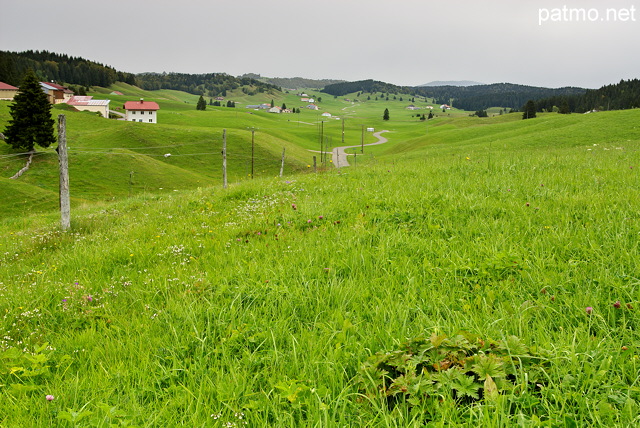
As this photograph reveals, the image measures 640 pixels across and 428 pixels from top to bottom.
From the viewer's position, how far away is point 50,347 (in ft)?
11.5

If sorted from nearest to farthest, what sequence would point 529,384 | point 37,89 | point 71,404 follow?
1. point 529,384
2. point 71,404
3. point 37,89

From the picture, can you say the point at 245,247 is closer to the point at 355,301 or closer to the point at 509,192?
the point at 355,301

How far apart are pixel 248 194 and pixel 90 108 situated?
13946cm

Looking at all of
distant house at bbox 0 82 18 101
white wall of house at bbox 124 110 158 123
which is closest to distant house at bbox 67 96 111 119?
white wall of house at bbox 124 110 158 123

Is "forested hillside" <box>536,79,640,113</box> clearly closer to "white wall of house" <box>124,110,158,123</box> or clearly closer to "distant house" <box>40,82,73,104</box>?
"white wall of house" <box>124,110,158,123</box>

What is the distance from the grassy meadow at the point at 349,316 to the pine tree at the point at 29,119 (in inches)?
2553

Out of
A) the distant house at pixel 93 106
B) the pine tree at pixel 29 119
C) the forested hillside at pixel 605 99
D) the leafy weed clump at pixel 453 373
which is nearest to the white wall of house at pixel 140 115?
the distant house at pixel 93 106

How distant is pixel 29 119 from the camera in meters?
58.2

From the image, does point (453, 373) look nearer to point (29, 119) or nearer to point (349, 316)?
point (349, 316)

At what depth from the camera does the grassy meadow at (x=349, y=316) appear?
2.37m

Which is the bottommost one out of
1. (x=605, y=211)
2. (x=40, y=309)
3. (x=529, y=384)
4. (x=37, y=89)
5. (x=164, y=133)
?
(x=40, y=309)

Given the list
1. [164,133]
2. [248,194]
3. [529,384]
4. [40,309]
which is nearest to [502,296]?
[529,384]

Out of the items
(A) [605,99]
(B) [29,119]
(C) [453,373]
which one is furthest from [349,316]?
(A) [605,99]

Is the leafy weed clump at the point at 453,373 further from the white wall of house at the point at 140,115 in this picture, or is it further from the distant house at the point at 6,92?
the distant house at the point at 6,92
